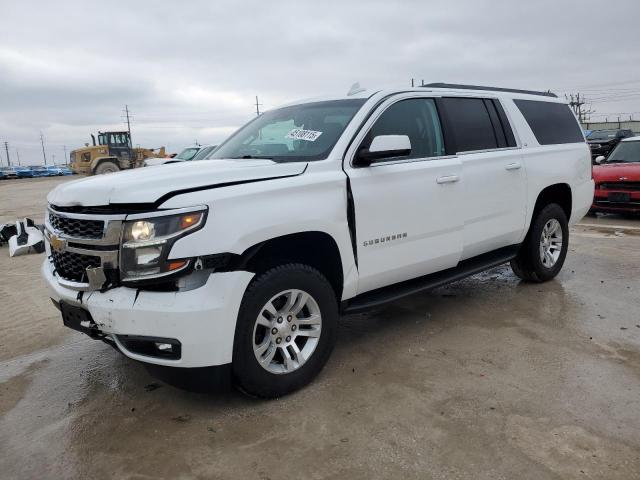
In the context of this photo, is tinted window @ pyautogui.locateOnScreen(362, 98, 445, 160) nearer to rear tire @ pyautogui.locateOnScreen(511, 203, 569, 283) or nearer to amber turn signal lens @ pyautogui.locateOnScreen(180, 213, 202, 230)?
amber turn signal lens @ pyautogui.locateOnScreen(180, 213, 202, 230)

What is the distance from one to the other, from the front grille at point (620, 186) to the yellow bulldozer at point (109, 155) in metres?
25.5

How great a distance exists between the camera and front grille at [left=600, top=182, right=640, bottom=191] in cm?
921

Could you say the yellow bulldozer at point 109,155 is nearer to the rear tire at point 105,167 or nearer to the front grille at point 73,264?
the rear tire at point 105,167

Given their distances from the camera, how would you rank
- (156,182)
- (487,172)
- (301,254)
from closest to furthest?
1. (156,182)
2. (301,254)
3. (487,172)

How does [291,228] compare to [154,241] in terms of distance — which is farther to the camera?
[291,228]

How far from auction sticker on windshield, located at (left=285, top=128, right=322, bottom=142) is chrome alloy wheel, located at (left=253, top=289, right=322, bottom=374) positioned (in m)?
1.13

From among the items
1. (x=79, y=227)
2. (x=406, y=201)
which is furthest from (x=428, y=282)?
(x=79, y=227)

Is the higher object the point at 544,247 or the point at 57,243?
the point at 57,243

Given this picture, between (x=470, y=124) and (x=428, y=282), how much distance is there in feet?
4.63

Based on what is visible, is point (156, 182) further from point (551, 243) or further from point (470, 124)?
point (551, 243)

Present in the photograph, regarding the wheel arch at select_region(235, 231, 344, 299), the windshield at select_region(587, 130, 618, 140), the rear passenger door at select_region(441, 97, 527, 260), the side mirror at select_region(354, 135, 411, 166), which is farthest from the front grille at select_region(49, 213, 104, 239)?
the windshield at select_region(587, 130, 618, 140)

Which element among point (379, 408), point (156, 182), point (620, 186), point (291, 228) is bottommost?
point (379, 408)

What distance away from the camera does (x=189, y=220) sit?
267 centimetres

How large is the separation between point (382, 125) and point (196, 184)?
1.51 metres
